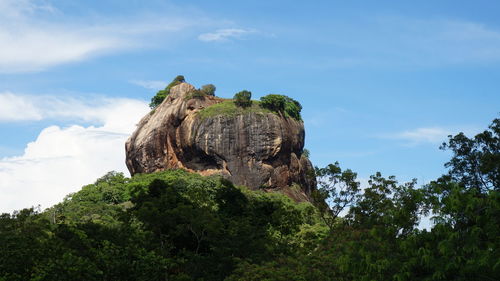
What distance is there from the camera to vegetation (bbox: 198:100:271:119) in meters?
72.8

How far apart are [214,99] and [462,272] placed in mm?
64327

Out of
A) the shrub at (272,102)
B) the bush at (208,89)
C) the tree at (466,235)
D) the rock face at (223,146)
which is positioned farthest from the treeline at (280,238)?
the bush at (208,89)

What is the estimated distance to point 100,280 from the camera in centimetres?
2562

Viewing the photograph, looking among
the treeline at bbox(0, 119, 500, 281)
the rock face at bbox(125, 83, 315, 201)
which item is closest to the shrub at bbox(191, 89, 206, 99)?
the rock face at bbox(125, 83, 315, 201)

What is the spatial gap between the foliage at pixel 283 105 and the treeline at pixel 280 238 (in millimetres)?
20948

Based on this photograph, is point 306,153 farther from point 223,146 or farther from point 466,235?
point 466,235

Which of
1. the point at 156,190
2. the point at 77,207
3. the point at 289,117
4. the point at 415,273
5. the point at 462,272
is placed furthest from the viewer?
the point at 289,117

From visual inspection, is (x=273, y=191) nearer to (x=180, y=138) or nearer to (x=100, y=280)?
(x=180, y=138)

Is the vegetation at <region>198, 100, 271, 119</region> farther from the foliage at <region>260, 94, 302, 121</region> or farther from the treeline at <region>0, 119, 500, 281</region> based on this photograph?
the treeline at <region>0, 119, 500, 281</region>

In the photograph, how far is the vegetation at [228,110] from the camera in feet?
239

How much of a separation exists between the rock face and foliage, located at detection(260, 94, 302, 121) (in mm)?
1051

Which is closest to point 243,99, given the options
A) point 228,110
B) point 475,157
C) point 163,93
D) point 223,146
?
point 228,110

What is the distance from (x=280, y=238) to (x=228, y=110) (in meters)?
36.1

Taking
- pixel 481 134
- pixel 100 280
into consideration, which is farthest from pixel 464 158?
pixel 100 280
